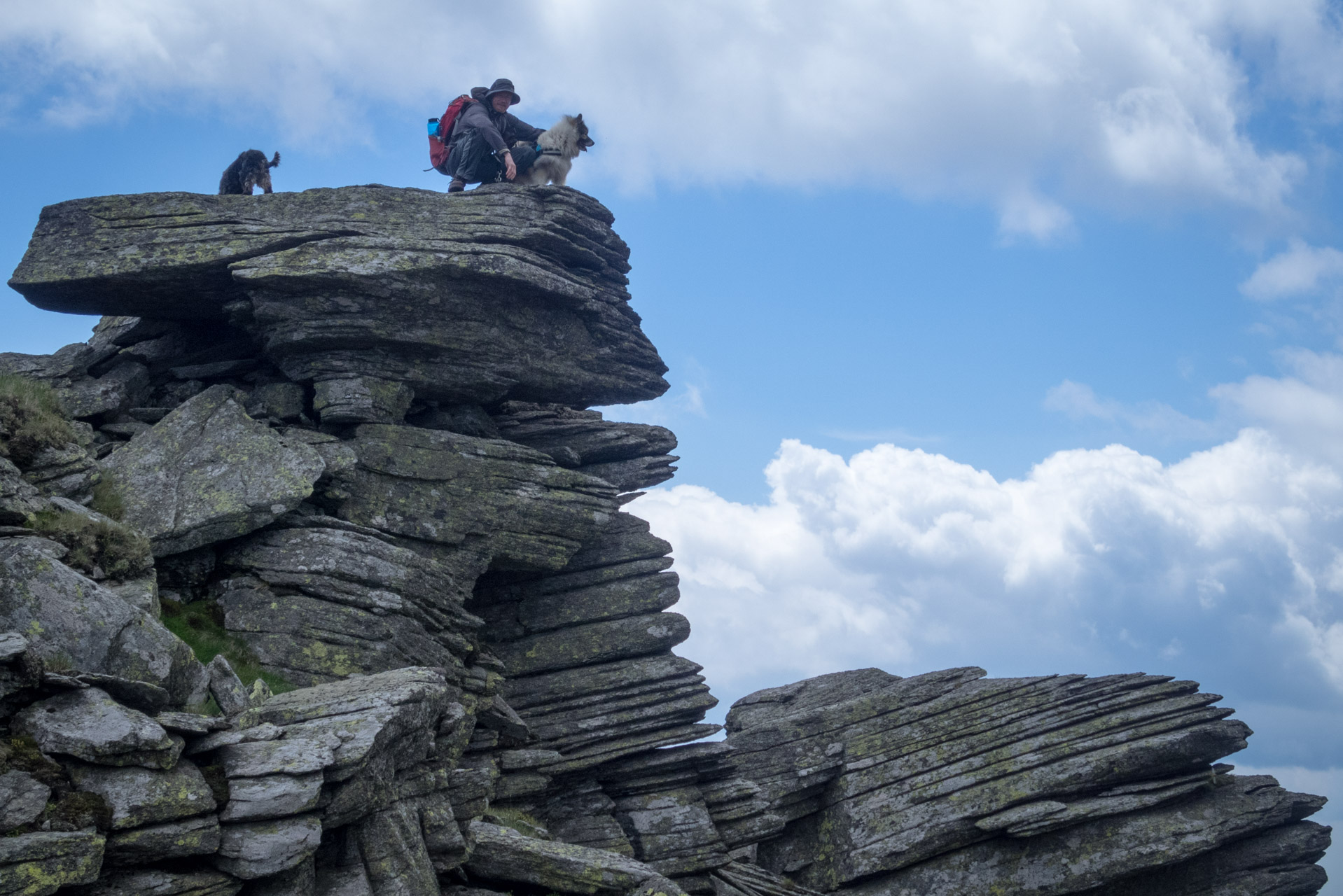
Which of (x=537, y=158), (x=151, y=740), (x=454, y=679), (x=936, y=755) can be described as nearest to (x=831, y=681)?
(x=936, y=755)

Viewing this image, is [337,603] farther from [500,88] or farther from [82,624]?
[500,88]

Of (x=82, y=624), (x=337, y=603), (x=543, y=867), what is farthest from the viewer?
(x=337, y=603)

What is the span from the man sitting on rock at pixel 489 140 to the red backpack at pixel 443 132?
0.55ft

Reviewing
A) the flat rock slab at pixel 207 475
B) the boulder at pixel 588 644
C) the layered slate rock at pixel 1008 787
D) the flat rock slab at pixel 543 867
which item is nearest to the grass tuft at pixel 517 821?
the flat rock slab at pixel 543 867

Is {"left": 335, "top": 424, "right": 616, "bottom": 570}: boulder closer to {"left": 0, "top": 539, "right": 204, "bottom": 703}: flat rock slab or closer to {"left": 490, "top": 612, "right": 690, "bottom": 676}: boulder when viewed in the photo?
{"left": 490, "top": 612, "right": 690, "bottom": 676}: boulder

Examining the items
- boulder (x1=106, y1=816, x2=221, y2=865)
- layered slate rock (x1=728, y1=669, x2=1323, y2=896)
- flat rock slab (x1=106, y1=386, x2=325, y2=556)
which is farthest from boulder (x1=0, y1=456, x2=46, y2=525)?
layered slate rock (x1=728, y1=669, x2=1323, y2=896)

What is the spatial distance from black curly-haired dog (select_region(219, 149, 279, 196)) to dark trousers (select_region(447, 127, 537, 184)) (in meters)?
5.32

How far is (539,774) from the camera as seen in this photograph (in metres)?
25.1

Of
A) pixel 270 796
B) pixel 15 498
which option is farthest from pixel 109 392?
pixel 270 796

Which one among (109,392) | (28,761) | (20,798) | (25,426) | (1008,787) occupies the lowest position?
(1008,787)

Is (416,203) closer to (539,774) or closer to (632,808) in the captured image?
(539,774)

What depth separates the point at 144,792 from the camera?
13.7 m

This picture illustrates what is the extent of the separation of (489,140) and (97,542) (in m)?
16.4

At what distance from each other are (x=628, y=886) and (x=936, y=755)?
12.0m
